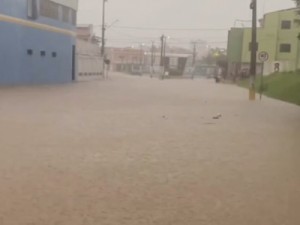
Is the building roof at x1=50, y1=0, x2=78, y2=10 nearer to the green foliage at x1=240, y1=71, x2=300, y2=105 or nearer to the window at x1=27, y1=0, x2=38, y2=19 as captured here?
the window at x1=27, y1=0, x2=38, y2=19

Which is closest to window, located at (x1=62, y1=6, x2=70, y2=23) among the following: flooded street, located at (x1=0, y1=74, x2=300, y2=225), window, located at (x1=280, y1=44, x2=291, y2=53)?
window, located at (x1=280, y1=44, x2=291, y2=53)

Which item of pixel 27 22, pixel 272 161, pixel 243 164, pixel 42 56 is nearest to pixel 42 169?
pixel 243 164

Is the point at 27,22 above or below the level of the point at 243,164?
above

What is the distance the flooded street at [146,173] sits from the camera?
225 inches

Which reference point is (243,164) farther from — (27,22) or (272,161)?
(27,22)

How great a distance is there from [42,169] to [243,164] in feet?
10.5

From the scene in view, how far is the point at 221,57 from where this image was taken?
92812 mm

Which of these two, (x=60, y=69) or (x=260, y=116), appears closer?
(x=260, y=116)

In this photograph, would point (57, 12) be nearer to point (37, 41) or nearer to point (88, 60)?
point (37, 41)

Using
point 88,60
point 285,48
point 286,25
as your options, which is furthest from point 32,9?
point 285,48

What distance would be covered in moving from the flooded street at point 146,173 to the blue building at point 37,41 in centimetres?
2155

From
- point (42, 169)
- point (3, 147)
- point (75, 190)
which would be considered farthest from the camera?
point (3, 147)

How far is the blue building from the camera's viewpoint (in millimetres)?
35312

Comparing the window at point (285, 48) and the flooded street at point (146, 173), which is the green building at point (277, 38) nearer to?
the window at point (285, 48)
